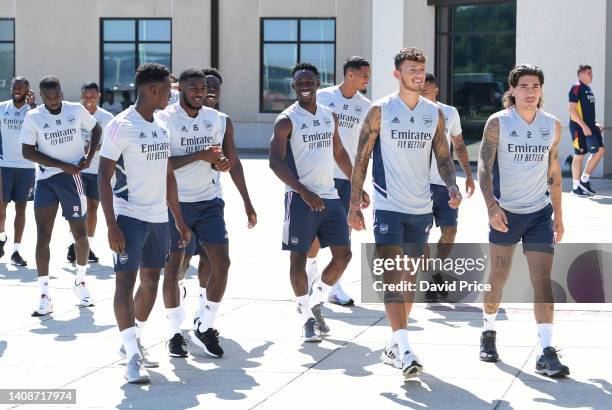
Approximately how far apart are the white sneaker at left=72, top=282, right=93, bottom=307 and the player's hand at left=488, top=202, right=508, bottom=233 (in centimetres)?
391

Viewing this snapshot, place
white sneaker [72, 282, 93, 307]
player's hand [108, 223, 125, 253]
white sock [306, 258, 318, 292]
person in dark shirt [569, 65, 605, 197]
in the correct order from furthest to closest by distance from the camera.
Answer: person in dark shirt [569, 65, 605, 197] < white sneaker [72, 282, 93, 307] < white sock [306, 258, 318, 292] < player's hand [108, 223, 125, 253]

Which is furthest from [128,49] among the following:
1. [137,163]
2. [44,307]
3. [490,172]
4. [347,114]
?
[490,172]

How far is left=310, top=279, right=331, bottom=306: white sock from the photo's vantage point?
347 inches

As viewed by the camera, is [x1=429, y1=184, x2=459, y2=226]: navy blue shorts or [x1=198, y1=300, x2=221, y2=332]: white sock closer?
[x1=198, y1=300, x2=221, y2=332]: white sock

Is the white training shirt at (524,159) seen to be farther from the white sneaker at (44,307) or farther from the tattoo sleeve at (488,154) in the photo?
the white sneaker at (44,307)

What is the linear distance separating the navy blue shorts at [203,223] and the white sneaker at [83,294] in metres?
1.98

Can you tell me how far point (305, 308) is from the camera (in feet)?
28.0

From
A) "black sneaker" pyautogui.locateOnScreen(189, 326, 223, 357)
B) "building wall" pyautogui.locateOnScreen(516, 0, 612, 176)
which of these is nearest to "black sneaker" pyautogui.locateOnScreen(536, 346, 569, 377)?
"black sneaker" pyautogui.locateOnScreen(189, 326, 223, 357)

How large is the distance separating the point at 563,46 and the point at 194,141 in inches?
582

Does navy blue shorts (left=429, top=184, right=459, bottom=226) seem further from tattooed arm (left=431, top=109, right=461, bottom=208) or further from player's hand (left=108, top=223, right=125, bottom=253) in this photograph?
player's hand (left=108, top=223, right=125, bottom=253)

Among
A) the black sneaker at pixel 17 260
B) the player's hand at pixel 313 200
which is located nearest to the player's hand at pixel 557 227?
the player's hand at pixel 313 200

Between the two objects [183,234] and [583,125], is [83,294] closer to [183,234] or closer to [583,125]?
[183,234]

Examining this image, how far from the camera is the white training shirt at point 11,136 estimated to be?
489 inches

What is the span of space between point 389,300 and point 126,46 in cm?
2581
